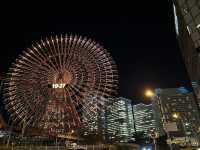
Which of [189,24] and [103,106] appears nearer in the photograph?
[189,24]

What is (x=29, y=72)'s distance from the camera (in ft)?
134

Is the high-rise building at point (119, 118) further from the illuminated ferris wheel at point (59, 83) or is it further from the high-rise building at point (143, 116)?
the illuminated ferris wheel at point (59, 83)

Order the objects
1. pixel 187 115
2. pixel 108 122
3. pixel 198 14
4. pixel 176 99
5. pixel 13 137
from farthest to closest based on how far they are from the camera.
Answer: pixel 108 122 < pixel 176 99 < pixel 187 115 < pixel 13 137 < pixel 198 14

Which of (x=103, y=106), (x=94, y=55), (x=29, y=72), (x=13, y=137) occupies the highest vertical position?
(x=94, y=55)

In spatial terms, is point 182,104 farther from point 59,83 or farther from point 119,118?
point 59,83

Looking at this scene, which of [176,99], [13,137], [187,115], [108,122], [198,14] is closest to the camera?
[198,14]

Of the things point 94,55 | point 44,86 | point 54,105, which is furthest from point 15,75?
point 94,55

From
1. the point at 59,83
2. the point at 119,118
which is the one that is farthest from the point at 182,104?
the point at 59,83

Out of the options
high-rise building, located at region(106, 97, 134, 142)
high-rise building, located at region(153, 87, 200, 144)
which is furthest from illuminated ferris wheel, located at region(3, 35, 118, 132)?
high-rise building, located at region(106, 97, 134, 142)

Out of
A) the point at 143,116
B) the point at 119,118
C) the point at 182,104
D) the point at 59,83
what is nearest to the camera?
the point at 59,83

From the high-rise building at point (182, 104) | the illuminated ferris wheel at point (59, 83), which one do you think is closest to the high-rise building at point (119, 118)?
the high-rise building at point (182, 104)

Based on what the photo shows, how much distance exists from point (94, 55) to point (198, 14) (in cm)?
1845

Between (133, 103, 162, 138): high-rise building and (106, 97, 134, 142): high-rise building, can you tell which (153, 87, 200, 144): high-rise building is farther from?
(106, 97, 134, 142): high-rise building

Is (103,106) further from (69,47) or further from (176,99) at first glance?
(176,99)
